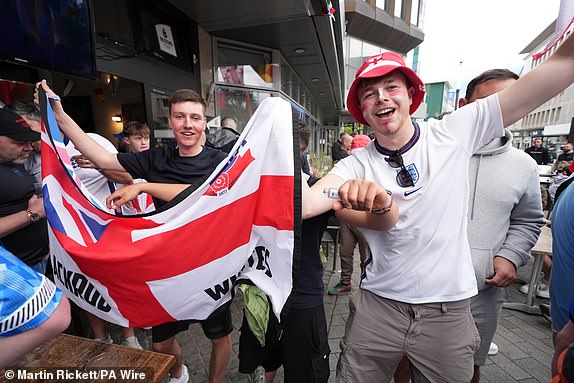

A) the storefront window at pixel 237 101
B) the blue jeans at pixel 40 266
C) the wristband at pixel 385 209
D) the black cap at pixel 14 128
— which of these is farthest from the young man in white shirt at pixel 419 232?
the storefront window at pixel 237 101

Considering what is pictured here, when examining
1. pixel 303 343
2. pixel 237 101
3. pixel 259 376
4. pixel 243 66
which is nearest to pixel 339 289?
pixel 259 376

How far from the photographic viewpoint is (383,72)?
133 cm

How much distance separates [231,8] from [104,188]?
4557 millimetres

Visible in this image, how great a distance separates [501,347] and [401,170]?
2867 mm

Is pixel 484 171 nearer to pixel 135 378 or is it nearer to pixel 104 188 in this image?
pixel 135 378

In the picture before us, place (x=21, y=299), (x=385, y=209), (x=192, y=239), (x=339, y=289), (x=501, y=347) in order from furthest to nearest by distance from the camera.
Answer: (x=339, y=289), (x=501, y=347), (x=192, y=239), (x=385, y=209), (x=21, y=299)

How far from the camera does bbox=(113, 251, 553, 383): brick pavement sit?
2.55 m

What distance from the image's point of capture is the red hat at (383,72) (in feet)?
4.41

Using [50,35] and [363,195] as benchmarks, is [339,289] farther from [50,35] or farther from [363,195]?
[50,35]

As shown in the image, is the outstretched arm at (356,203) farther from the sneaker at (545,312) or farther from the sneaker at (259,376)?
the sneaker at (545,312)

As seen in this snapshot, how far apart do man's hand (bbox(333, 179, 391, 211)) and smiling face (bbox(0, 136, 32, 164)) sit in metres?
2.45

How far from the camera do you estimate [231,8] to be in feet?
18.0

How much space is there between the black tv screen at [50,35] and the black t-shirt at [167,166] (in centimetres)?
149

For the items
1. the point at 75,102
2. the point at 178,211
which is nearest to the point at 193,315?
the point at 178,211
